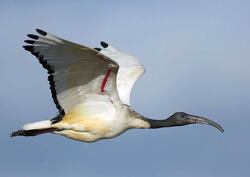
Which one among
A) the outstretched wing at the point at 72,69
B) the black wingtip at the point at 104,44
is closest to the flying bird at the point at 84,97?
the outstretched wing at the point at 72,69

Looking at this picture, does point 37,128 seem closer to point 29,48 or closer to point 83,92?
point 83,92

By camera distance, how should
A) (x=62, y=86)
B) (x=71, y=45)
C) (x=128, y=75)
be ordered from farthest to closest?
(x=128, y=75)
(x=62, y=86)
(x=71, y=45)

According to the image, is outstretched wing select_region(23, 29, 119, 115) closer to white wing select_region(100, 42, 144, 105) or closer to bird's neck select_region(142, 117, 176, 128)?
bird's neck select_region(142, 117, 176, 128)

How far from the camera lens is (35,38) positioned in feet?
43.8

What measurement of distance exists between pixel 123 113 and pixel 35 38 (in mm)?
2579

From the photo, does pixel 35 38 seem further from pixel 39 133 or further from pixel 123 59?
pixel 123 59

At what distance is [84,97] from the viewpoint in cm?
1503

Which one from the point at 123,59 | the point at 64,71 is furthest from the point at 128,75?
the point at 64,71

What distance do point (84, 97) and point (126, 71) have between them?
107 inches

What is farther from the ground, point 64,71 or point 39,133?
point 64,71

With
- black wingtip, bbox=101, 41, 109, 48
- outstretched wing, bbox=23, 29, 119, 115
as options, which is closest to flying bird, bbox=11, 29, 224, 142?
outstretched wing, bbox=23, 29, 119, 115

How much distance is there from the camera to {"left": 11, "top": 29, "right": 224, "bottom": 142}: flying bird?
13500mm

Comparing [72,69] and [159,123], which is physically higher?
[72,69]

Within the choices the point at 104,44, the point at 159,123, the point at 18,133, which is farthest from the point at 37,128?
the point at 104,44
